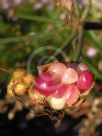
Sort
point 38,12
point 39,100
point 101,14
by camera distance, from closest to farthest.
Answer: point 39,100 < point 101,14 < point 38,12

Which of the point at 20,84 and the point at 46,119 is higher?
the point at 20,84

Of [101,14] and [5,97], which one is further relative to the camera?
[101,14]

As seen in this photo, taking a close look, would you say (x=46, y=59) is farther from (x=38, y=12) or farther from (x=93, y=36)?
(x=38, y=12)

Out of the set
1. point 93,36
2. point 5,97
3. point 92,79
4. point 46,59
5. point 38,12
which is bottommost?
point 38,12

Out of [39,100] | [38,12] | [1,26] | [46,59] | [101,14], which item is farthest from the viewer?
[38,12]

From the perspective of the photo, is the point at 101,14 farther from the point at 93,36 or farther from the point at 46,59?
the point at 46,59

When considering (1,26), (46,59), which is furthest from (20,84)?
(1,26)

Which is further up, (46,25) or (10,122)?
(10,122)

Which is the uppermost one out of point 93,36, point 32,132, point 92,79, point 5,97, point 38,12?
point 92,79

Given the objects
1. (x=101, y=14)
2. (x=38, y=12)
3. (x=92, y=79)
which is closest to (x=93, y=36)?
(x=101, y=14)
